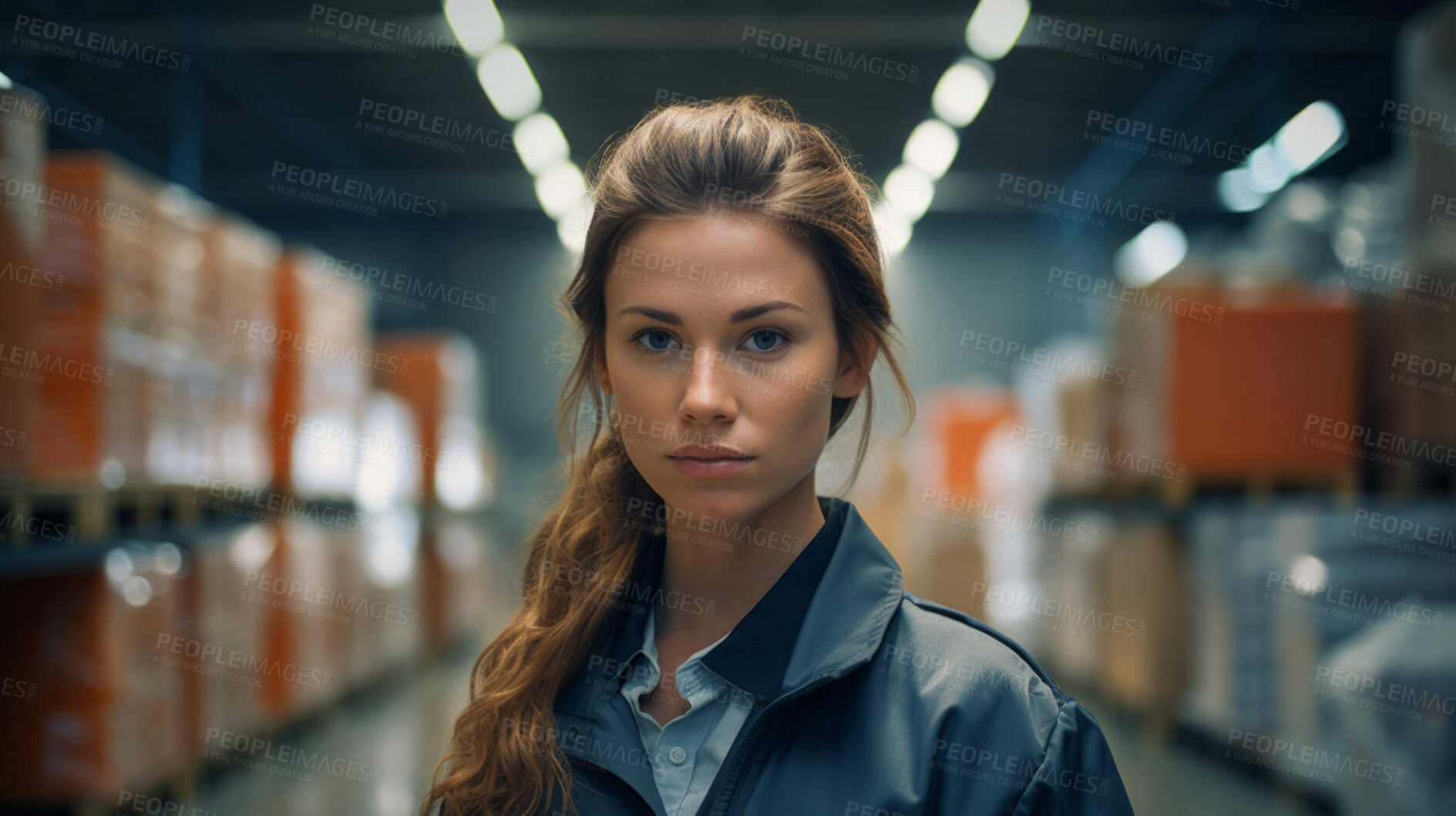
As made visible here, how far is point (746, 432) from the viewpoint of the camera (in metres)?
1.25

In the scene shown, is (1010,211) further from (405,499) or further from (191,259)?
(191,259)

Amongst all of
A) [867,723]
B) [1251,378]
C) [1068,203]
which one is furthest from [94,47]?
[1068,203]

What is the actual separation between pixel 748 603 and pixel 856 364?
0.36m

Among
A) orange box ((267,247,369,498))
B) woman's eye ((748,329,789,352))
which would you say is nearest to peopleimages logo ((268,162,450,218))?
orange box ((267,247,369,498))

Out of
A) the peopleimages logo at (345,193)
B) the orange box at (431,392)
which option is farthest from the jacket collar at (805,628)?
the peopleimages logo at (345,193)

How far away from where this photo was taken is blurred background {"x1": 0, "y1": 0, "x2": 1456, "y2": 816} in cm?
424

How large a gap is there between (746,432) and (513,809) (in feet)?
1.91

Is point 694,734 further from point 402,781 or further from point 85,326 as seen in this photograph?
point 402,781

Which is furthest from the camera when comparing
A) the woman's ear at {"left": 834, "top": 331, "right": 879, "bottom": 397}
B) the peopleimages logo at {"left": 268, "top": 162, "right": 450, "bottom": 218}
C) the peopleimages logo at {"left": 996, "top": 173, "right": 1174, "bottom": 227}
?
the peopleimages logo at {"left": 996, "top": 173, "right": 1174, "bottom": 227}

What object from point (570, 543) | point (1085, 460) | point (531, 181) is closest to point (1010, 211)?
point (531, 181)

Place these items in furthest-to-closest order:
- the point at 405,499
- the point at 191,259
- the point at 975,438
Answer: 1. the point at 975,438
2. the point at 405,499
3. the point at 191,259

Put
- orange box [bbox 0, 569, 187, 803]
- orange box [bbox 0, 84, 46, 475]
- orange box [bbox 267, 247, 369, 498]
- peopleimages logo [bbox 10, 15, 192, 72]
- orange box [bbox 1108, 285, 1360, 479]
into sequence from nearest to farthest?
1. orange box [bbox 0, 84, 46, 475]
2. orange box [bbox 0, 569, 187, 803]
3. orange box [bbox 1108, 285, 1360, 479]
4. orange box [bbox 267, 247, 369, 498]
5. peopleimages logo [bbox 10, 15, 192, 72]

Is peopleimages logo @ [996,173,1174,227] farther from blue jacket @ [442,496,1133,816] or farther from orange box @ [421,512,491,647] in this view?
blue jacket @ [442,496,1133,816]

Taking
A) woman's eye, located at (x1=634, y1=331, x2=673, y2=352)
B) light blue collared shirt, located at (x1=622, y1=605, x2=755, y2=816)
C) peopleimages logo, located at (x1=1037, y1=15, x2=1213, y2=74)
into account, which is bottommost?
light blue collared shirt, located at (x1=622, y1=605, x2=755, y2=816)
